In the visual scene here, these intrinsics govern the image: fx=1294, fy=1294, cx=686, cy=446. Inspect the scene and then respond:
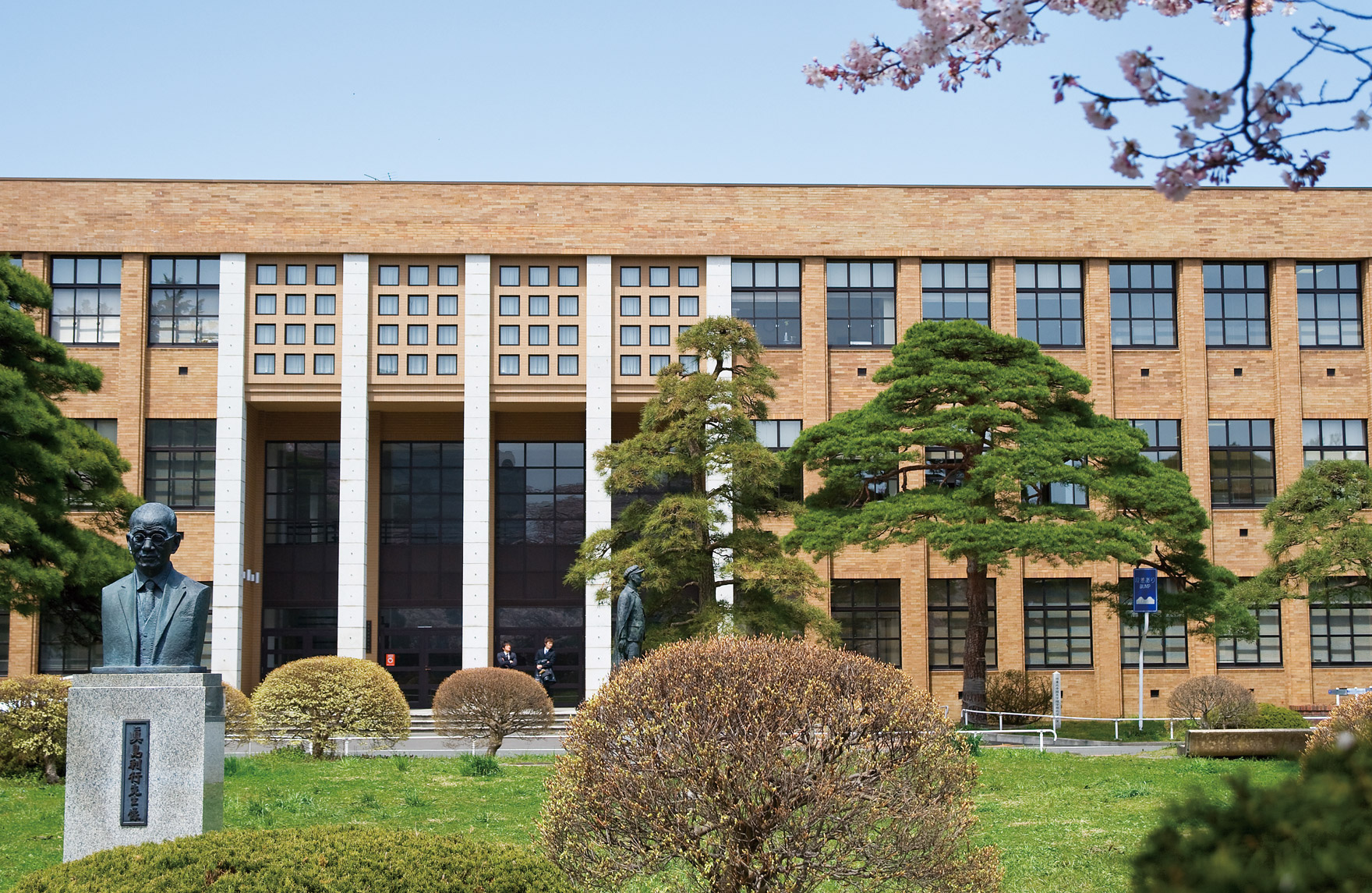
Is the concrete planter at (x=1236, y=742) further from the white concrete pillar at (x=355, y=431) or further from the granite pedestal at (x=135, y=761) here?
the white concrete pillar at (x=355, y=431)

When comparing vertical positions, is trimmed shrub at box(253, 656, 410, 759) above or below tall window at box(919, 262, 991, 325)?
below

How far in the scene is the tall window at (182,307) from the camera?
35.5 metres

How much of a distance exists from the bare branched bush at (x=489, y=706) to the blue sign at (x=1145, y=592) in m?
12.5

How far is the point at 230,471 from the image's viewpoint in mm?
34688

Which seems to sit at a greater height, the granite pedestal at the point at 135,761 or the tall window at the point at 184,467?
the tall window at the point at 184,467

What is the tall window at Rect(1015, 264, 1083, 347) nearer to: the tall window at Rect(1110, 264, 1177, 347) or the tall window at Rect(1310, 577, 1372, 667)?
the tall window at Rect(1110, 264, 1177, 347)

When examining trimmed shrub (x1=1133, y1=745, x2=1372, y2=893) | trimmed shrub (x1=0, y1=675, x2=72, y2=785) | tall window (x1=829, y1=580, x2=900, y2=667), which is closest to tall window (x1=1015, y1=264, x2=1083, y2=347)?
tall window (x1=829, y1=580, x2=900, y2=667)

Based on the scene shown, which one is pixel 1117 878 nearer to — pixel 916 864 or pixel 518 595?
pixel 916 864

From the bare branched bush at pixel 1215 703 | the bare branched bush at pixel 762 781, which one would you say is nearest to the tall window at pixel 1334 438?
the bare branched bush at pixel 1215 703

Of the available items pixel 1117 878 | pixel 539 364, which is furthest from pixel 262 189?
pixel 1117 878

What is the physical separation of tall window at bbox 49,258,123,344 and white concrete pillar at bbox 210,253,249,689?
3144 mm

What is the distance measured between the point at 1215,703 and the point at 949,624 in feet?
36.9

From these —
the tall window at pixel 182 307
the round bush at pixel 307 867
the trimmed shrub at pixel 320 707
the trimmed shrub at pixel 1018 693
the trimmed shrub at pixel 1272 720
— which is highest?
the tall window at pixel 182 307

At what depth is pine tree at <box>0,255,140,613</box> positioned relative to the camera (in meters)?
22.1
